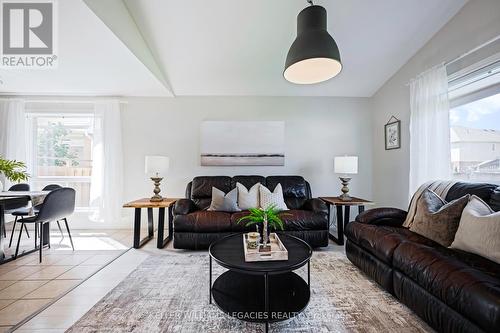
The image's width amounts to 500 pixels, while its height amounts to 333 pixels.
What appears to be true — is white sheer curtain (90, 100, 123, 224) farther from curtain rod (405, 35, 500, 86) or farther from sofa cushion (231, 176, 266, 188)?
curtain rod (405, 35, 500, 86)

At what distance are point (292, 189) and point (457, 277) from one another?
2282 mm

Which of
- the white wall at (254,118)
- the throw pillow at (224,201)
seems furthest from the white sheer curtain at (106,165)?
the throw pillow at (224,201)

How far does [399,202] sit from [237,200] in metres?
2.49

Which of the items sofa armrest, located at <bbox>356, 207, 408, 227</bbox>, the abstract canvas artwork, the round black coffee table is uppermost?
the abstract canvas artwork

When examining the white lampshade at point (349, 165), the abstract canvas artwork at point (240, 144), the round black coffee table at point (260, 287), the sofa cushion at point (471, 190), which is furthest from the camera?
the abstract canvas artwork at point (240, 144)

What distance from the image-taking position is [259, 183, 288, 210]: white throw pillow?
315 centimetres

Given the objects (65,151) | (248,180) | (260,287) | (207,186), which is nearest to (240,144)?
(248,180)

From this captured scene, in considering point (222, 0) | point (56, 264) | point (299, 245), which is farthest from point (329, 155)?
point (56, 264)

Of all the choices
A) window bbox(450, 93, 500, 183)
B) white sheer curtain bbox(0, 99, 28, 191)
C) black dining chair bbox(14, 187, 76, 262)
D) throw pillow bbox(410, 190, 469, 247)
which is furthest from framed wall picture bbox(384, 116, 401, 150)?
white sheer curtain bbox(0, 99, 28, 191)

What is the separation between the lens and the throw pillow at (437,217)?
1.81m

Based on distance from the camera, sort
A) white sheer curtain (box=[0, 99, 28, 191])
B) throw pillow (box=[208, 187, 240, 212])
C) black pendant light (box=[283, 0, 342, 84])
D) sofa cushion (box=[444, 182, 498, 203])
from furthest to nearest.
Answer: white sheer curtain (box=[0, 99, 28, 191]) → throw pillow (box=[208, 187, 240, 212]) → sofa cushion (box=[444, 182, 498, 203]) → black pendant light (box=[283, 0, 342, 84])

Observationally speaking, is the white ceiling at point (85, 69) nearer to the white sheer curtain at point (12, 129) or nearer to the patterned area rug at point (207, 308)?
the white sheer curtain at point (12, 129)

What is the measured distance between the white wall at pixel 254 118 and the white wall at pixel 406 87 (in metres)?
0.25

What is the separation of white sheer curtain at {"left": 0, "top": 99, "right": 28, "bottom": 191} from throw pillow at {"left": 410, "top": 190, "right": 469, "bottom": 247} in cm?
577
